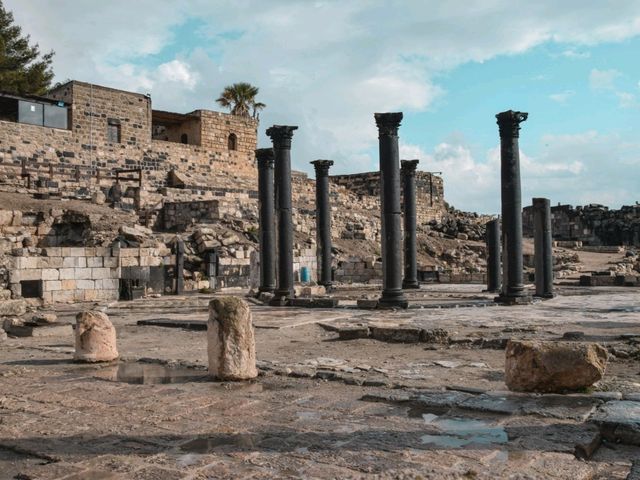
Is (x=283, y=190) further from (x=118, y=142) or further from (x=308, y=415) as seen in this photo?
(x=118, y=142)

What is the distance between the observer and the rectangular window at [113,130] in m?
38.4

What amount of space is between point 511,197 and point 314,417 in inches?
514

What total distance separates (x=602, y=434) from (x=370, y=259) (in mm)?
25440

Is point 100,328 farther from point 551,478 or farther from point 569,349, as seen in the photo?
point 551,478

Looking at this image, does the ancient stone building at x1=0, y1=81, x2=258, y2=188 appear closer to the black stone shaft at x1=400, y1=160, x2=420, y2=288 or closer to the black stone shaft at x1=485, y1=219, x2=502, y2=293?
the black stone shaft at x1=400, y1=160, x2=420, y2=288

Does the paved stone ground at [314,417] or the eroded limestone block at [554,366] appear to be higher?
the eroded limestone block at [554,366]

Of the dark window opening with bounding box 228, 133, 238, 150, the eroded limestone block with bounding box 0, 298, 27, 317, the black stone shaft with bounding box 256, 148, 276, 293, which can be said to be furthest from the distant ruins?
the black stone shaft with bounding box 256, 148, 276, 293

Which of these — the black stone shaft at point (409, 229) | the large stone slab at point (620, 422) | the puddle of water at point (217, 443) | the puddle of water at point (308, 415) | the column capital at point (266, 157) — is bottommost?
the puddle of water at point (217, 443)

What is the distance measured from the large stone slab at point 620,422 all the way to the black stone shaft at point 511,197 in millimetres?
11893

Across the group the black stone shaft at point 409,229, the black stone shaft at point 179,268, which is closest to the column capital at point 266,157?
the black stone shaft at point 179,268

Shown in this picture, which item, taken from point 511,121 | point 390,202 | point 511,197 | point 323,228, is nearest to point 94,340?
point 390,202

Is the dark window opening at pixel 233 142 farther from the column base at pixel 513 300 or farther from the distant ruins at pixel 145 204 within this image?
the column base at pixel 513 300

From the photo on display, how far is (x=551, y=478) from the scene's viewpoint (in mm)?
3959

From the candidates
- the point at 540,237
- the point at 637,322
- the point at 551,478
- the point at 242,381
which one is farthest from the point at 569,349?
the point at 540,237
